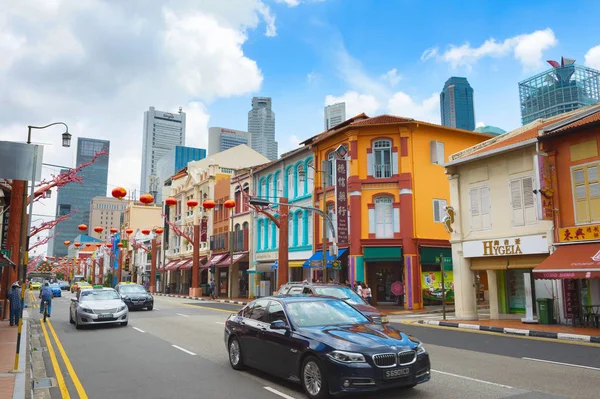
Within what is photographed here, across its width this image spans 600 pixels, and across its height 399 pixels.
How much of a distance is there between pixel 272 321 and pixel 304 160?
27.6 m

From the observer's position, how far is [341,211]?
29.6 metres

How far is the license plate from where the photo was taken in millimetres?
7023

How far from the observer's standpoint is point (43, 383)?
9.48 metres

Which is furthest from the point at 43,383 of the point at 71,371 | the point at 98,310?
the point at 98,310

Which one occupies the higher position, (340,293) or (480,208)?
(480,208)

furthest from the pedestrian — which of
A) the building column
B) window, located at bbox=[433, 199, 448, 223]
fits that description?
window, located at bbox=[433, 199, 448, 223]

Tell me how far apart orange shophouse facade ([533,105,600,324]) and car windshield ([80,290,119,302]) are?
51.8 ft

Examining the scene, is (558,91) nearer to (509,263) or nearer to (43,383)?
(509,263)

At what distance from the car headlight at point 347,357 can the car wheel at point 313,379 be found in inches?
12.5

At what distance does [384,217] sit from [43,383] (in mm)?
23473

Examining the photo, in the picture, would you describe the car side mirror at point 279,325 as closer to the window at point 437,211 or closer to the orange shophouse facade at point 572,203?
the orange shophouse facade at point 572,203

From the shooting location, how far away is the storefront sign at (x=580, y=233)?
1753cm

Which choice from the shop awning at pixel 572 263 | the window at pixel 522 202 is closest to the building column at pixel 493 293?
the window at pixel 522 202

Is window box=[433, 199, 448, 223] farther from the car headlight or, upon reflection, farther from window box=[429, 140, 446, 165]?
the car headlight
